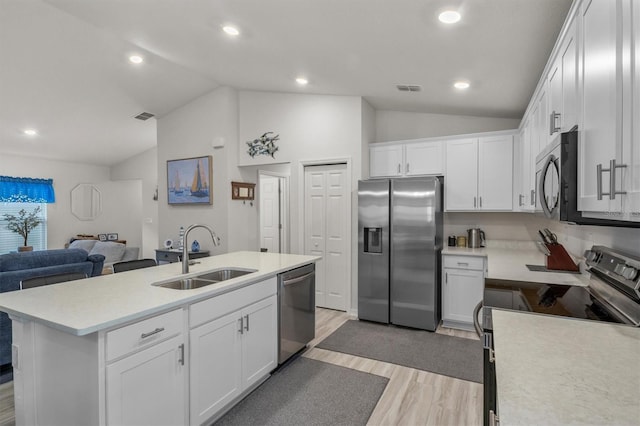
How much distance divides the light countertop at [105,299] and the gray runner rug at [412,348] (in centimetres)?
134

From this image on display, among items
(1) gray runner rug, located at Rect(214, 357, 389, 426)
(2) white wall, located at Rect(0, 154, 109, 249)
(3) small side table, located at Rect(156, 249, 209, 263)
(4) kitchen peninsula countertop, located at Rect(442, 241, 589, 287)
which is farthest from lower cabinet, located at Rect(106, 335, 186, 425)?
(2) white wall, located at Rect(0, 154, 109, 249)

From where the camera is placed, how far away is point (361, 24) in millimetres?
2316

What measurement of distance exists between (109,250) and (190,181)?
3197 mm

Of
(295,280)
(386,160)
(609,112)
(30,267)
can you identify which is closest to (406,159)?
(386,160)

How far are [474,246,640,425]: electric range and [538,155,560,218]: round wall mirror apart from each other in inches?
14.5

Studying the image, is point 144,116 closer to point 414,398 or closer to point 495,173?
point 495,173

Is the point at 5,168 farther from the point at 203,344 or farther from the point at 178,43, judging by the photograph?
the point at 203,344

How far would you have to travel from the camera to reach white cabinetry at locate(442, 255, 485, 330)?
364 centimetres

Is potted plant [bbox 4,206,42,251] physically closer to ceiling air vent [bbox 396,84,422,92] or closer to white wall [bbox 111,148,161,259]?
white wall [bbox 111,148,161,259]

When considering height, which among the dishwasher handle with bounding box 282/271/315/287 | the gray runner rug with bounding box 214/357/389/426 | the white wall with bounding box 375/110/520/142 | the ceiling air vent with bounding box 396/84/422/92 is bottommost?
the gray runner rug with bounding box 214/357/389/426

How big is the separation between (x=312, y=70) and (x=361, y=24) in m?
1.22

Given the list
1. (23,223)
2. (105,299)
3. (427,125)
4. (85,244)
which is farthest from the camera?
(85,244)

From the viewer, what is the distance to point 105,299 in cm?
178

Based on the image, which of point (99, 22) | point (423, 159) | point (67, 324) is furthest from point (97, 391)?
Answer: point (423, 159)
